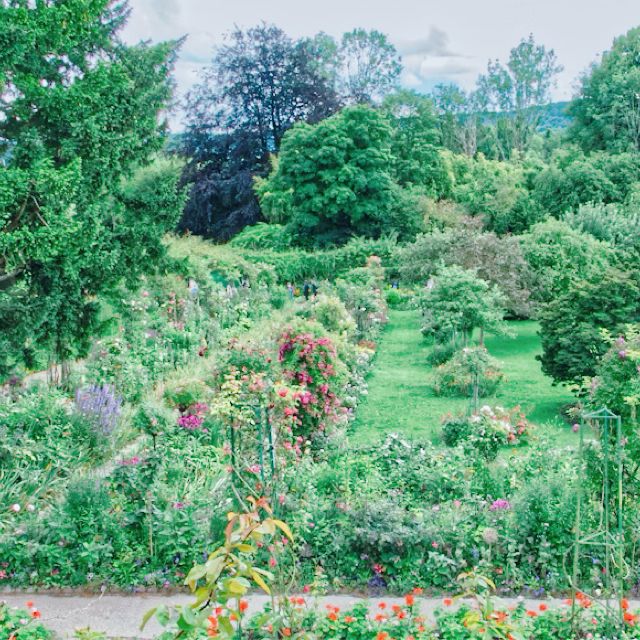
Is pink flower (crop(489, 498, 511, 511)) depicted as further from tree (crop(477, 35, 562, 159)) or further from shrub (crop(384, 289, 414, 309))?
tree (crop(477, 35, 562, 159))

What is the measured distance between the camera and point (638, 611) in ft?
12.7

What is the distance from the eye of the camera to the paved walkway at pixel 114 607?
4.10m

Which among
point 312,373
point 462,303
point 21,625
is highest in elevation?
point 462,303

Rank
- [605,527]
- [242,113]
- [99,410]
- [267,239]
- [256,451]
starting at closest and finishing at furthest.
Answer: [605,527] → [256,451] → [99,410] → [267,239] → [242,113]

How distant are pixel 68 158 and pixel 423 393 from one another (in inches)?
222

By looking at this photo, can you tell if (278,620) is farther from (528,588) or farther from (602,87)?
(602,87)

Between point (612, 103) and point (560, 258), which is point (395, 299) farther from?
point (612, 103)

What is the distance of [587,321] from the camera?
8805 mm

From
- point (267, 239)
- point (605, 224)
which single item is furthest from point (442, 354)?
point (267, 239)

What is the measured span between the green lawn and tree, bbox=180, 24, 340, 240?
15.7 metres

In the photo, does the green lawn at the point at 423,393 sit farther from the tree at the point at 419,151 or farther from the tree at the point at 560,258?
the tree at the point at 419,151

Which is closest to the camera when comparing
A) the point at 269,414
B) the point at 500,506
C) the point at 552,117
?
the point at 500,506

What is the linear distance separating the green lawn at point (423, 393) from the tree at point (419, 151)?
12.2 m

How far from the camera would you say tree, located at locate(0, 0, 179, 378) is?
7195mm
